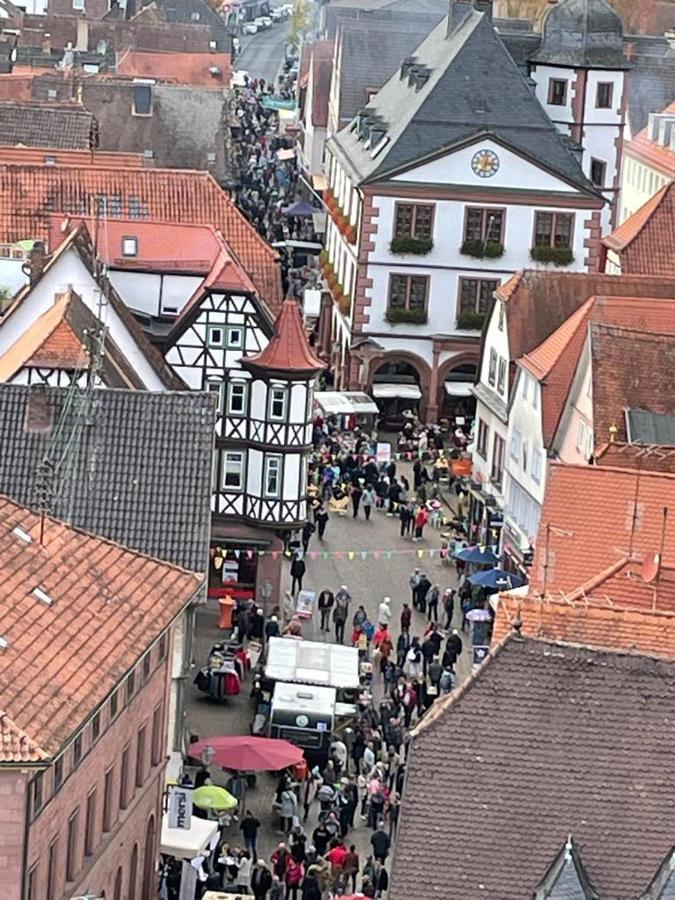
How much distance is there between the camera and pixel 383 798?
193 feet

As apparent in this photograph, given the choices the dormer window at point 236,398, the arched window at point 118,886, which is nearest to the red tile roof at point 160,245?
the dormer window at point 236,398

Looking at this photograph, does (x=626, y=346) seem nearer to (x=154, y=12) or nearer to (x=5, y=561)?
(x=5, y=561)

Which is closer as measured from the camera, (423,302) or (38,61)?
(423,302)

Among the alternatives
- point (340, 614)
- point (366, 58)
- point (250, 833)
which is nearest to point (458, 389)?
point (340, 614)

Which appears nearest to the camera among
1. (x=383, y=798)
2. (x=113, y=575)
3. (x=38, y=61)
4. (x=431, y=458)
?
(x=113, y=575)

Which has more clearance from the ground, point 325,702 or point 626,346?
point 626,346

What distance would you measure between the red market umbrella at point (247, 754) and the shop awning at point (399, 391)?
38363 millimetres

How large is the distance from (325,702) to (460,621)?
11.6m

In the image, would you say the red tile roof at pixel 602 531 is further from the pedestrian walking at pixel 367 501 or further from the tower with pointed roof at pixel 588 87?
the tower with pointed roof at pixel 588 87

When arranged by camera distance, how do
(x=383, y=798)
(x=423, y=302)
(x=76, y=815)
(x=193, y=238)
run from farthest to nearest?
1. (x=423, y=302)
2. (x=193, y=238)
3. (x=383, y=798)
4. (x=76, y=815)

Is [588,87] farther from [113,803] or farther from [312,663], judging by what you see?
[113,803]

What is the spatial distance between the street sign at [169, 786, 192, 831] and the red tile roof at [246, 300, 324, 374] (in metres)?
22.6

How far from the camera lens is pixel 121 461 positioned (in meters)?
63.4

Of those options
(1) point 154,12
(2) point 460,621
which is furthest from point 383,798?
(1) point 154,12
